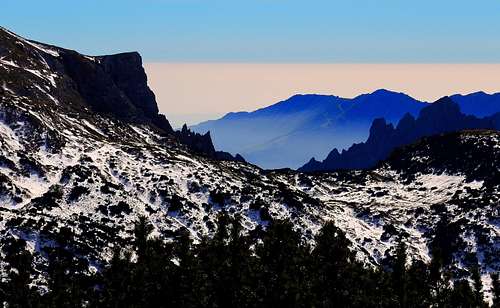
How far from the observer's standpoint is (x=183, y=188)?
116500mm

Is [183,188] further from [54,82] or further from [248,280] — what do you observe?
[54,82]

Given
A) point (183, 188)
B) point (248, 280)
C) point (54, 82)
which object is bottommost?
point (248, 280)

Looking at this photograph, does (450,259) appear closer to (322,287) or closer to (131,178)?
(131,178)

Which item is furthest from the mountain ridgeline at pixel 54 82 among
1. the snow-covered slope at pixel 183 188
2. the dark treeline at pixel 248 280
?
the dark treeline at pixel 248 280

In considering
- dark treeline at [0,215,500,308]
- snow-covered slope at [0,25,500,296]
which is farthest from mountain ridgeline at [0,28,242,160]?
dark treeline at [0,215,500,308]

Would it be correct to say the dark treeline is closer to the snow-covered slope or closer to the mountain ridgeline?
the snow-covered slope

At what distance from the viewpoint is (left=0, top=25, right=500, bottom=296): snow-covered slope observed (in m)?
96.9

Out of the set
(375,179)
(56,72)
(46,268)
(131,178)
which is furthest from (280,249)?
(56,72)

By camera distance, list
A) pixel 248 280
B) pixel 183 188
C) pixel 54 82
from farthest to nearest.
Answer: pixel 54 82, pixel 183 188, pixel 248 280

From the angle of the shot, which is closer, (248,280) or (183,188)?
(248,280)

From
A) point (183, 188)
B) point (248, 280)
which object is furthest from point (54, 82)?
point (248, 280)

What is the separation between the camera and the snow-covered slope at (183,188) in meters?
96.9

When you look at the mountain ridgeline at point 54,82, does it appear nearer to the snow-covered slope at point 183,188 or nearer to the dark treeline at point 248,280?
the snow-covered slope at point 183,188

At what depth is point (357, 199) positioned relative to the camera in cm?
14412
